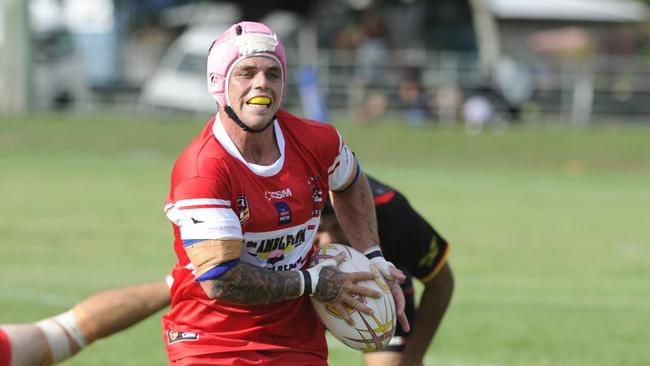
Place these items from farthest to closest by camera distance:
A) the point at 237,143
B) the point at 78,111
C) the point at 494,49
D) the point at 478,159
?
1. the point at 494,49
2. the point at 78,111
3. the point at 478,159
4. the point at 237,143

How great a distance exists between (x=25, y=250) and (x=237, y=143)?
10342 millimetres

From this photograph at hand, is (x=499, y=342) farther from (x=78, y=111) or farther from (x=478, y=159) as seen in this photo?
(x=78, y=111)

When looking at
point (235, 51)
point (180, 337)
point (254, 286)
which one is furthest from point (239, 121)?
point (180, 337)

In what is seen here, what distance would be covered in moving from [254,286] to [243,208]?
0.34 m

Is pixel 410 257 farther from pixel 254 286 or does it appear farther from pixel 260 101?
pixel 260 101

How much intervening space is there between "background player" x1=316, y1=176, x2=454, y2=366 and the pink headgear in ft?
4.33

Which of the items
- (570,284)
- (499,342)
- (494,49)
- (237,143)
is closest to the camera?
(237,143)

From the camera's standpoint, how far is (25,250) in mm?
15055

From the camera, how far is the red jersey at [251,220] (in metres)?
5.10

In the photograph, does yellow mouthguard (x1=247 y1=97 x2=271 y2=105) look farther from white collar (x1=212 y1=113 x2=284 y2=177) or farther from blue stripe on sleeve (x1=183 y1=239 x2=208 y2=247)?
blue stripe on sleeve (x1=183 y1=239 x2=208 y2=247)

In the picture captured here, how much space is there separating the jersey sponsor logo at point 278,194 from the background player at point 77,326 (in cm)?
144

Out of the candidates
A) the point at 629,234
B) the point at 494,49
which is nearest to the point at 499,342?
the point at 629,234

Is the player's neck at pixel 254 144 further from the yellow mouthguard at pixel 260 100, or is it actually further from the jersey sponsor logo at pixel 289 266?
the jersey sponsor logo at pixel 289 266

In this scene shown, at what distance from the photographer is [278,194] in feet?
17.4
